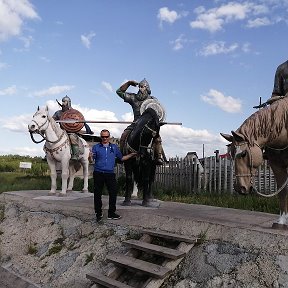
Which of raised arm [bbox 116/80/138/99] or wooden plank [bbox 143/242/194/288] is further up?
raised arm [bbox 116/80/138/99]

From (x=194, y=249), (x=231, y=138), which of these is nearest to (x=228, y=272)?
(x=194, y=249)

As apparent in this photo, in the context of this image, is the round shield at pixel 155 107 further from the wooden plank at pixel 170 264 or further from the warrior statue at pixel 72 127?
the wooden plank at pixel 170 264

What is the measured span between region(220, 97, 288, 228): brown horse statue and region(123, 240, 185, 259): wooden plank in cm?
102

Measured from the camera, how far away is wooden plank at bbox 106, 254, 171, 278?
423cm

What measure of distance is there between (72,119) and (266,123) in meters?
6.25

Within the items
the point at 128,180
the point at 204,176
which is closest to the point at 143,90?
the point at 128,180

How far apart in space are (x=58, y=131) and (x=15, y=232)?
271 centimetres

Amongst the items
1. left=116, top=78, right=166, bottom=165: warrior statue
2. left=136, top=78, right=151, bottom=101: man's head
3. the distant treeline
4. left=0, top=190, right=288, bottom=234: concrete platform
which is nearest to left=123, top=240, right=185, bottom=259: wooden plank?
left=0, top=190, right=288, bottom=234: concrete platform

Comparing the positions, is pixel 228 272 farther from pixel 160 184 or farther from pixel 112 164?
pixel 160 184

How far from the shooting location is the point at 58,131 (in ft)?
29.8

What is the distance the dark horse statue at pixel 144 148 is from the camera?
709 centimetres

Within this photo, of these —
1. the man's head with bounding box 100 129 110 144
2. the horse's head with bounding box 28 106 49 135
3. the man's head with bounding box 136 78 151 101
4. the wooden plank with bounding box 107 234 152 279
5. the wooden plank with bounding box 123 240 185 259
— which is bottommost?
the wooden plank with bounding box 107 234 152 279

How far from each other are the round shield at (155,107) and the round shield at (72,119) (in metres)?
2.55

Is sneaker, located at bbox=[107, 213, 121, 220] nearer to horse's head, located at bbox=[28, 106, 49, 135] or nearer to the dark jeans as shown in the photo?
the dark jeans
